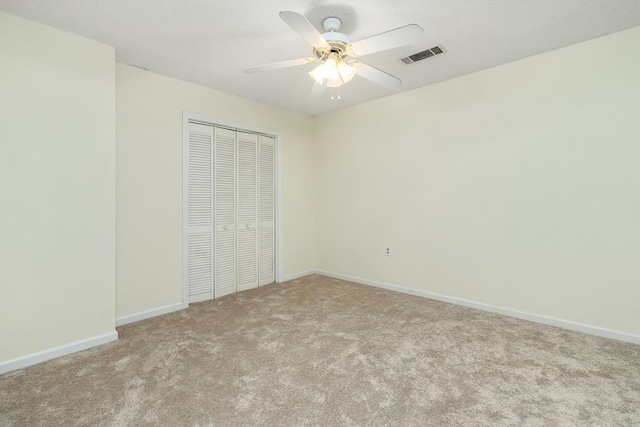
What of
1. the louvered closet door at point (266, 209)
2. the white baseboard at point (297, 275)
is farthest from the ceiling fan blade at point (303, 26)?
the white baseboard at point (297, 275)

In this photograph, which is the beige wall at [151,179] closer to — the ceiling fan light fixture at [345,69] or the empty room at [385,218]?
the empty room at [385,218]

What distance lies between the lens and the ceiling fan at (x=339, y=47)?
5.68 feet

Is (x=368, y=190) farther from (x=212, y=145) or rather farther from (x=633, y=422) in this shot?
(x=633, y=422)

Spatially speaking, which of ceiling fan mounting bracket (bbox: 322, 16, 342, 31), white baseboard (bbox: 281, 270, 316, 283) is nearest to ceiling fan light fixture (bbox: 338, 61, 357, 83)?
ceiling fan mounting bracket (bbox: 322, 16, 342, 31)

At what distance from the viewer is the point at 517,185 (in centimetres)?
295

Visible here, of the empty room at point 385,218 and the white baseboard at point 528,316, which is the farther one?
the white baseboard at point 528,316

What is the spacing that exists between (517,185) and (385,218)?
1.56 meters

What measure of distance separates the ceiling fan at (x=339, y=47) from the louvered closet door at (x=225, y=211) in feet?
5.40

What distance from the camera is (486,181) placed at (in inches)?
124

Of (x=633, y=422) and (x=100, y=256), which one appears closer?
(x=633, y=422)

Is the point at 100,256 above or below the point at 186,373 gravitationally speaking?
above

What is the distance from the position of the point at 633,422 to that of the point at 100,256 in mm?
3758

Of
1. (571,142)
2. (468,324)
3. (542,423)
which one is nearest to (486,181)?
(571,142)

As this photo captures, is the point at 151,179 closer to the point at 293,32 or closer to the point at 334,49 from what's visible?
the point at 293,32
